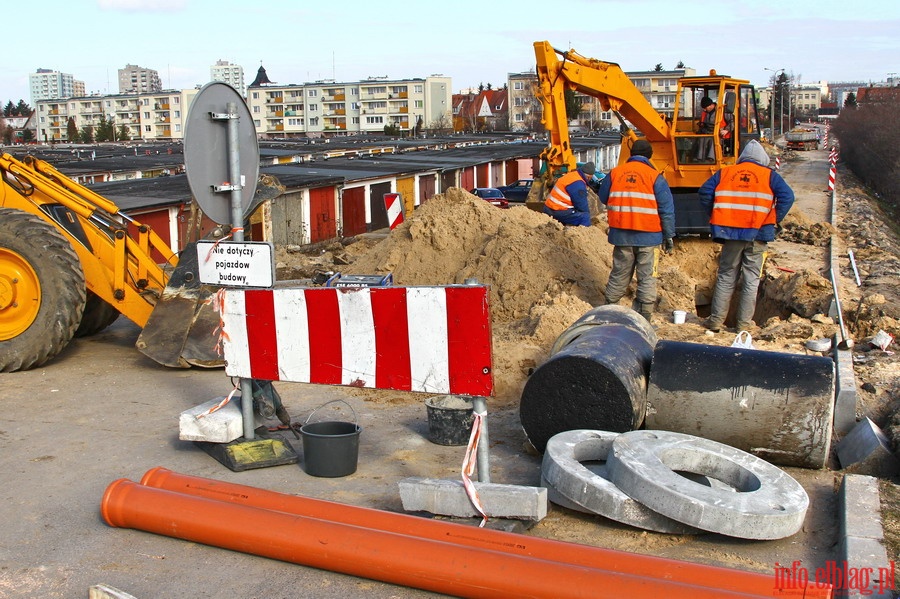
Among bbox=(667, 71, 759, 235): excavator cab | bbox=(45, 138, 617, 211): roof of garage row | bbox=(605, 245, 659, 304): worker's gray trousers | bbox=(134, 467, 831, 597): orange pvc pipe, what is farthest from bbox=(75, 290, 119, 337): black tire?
bbox=(667, 71, 759, 235): excavator cab

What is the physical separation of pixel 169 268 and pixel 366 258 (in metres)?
4.44

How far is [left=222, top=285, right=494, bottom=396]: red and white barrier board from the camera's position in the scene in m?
5.70

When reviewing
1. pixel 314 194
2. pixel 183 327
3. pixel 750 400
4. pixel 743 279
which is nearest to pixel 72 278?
pixel 183 327

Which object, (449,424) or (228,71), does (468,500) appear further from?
(228,71)

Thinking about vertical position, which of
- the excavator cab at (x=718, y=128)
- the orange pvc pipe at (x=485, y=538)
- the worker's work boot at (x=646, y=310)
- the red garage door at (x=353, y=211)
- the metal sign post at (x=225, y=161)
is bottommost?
the orange pvc pipe at (x=485, y=538)

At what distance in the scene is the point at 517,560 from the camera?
4613 millimetres

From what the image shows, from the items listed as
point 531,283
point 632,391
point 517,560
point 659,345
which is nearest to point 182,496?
point 517,560

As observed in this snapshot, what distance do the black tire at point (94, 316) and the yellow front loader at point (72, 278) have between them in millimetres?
1151

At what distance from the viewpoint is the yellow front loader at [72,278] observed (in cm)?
922

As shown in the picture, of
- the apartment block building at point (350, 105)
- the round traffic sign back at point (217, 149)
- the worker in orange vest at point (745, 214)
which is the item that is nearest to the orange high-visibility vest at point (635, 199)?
the worker in orange vest at point (745, 214)

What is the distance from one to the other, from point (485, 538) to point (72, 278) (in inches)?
243

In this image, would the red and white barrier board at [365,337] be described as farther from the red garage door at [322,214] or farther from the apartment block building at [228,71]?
the apartment block building at [228,71]

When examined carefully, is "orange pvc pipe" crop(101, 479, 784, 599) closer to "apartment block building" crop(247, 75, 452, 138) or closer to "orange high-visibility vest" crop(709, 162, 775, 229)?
"orange high-visibility vest" crop(709, 162, 775, 229)

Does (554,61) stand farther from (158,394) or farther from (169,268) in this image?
(158,394)
